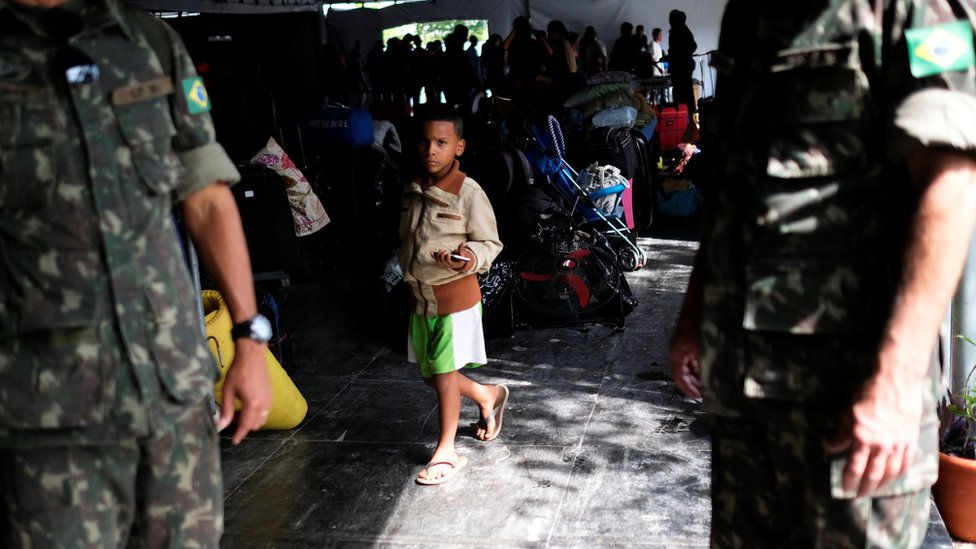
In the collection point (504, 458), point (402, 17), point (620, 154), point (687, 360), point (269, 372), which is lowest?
point (504, 458)

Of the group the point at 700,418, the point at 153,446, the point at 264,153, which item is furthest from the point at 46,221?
the point at 264,153

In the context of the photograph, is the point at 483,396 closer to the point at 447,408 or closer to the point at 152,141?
the point at 447,408

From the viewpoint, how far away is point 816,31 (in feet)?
5.36

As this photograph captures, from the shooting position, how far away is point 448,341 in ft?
13.2

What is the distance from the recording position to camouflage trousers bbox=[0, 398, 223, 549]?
6.02 feet

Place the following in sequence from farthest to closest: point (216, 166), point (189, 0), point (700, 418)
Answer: point (189, 0) < point (700, 418) < point (216, 166)

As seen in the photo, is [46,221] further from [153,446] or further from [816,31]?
[816,31]

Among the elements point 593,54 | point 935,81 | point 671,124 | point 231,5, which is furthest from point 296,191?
point 593,54

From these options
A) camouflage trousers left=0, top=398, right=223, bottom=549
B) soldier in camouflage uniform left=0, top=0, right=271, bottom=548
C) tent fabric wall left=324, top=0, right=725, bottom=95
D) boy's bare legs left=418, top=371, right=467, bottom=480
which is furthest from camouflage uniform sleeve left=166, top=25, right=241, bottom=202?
tent fabric wall left=324, top=0, right=725, bottom=95

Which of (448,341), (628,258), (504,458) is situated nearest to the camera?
(448,341)

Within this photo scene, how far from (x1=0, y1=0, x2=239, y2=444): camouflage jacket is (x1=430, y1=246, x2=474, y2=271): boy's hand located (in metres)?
2.02

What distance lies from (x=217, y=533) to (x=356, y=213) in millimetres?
6562

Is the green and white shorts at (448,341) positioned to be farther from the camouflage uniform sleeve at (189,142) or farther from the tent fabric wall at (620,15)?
the tent fabric wall at (620,15)

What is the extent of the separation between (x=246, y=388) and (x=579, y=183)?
539 cm
